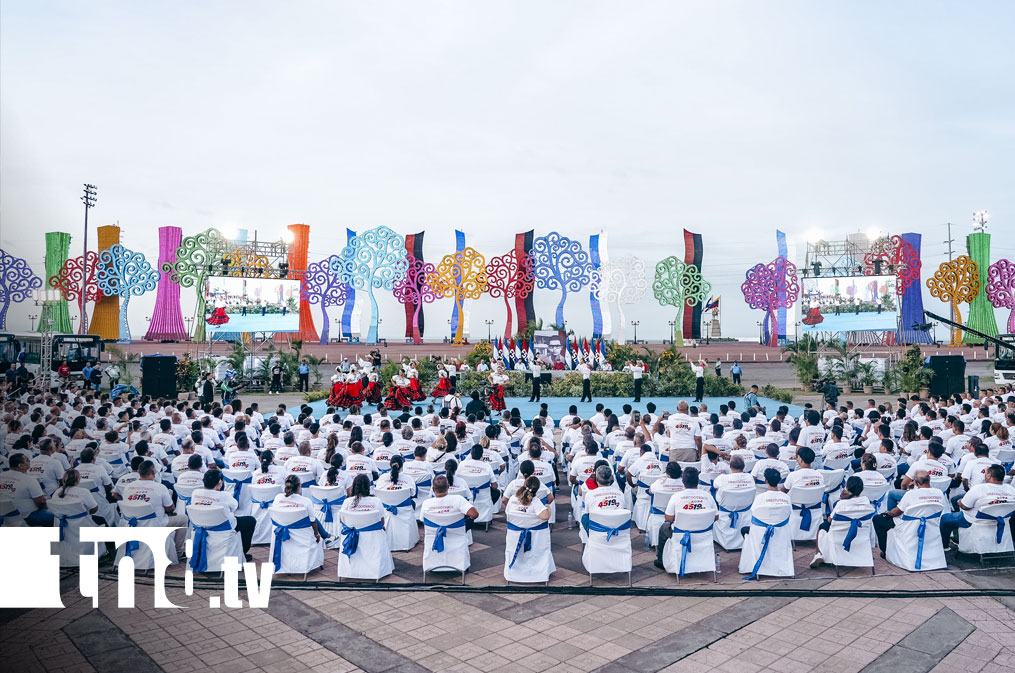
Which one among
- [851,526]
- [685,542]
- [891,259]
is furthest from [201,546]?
[891,259]

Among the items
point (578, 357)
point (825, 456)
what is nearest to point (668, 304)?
point (578, 357)

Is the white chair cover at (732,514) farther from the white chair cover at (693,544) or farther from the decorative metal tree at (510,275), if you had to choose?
the decorative metal tree at (510,275)

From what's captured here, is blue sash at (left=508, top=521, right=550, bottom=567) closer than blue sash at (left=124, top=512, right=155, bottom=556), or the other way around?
blue sash at (left=508, top=521, right=550, bottom=567)

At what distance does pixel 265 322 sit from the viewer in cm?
3206

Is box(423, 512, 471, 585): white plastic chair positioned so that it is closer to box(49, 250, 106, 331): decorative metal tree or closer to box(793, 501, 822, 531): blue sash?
box(793, 501, 822, 531): blue sash

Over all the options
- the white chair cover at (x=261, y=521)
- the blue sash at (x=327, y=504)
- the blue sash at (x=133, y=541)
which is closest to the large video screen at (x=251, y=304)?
the white chair cover at (x=261, y=521)

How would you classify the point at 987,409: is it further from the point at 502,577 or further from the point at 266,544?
the point at 266,544

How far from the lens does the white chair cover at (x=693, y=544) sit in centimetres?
773

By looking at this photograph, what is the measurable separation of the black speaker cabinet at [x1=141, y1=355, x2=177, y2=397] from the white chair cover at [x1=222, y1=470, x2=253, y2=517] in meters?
15.6

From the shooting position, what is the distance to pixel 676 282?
40.6 meters

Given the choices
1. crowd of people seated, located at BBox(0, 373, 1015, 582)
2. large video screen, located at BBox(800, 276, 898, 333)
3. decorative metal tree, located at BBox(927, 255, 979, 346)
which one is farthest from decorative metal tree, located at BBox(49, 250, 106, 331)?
decorative metal tree, located at BBox(927, 255, 979, 346)

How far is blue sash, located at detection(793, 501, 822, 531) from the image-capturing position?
8.72m

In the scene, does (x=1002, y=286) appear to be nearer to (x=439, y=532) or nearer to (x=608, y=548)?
(x=608, y=548)

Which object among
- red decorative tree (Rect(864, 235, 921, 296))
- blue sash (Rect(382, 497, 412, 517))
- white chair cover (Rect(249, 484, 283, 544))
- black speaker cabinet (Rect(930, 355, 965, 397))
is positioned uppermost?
red decorative tree (Rect(864, 235, 921, 296))
